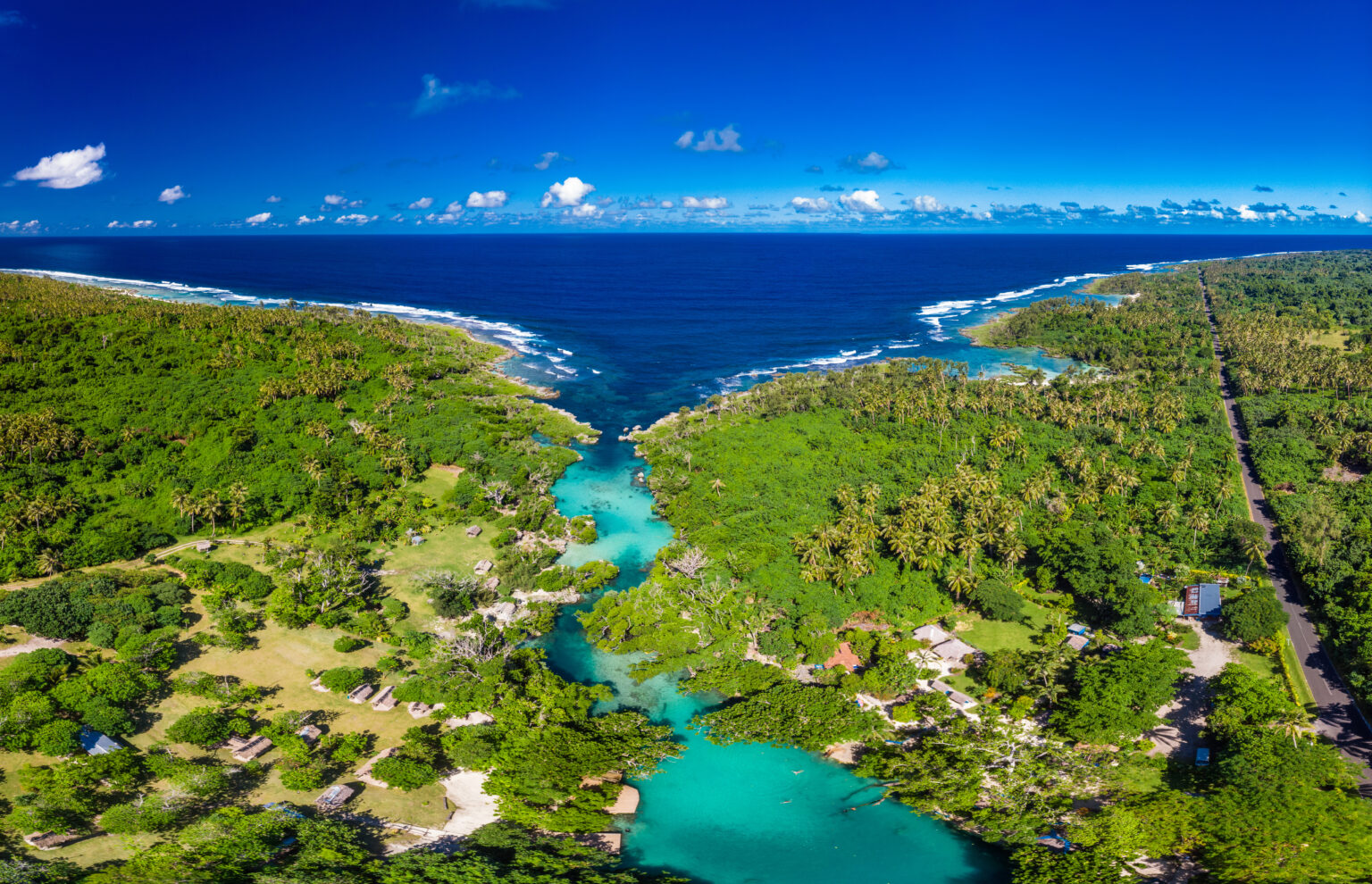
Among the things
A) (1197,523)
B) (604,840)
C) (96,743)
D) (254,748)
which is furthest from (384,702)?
(1197,523)

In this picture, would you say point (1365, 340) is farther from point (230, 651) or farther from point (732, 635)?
point (230, 651)

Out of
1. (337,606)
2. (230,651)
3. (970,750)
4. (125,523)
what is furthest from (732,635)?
(125,523)

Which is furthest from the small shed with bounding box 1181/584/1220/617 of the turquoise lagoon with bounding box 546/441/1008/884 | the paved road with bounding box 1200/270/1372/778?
the turquoise lagoon with bounding box 546/441/1008/884

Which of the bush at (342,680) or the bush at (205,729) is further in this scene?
the bush at (342,680)

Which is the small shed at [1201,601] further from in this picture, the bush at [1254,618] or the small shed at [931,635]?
the small shed at [931,635]

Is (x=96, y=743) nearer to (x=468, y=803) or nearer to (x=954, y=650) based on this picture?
(x=468, y=803)

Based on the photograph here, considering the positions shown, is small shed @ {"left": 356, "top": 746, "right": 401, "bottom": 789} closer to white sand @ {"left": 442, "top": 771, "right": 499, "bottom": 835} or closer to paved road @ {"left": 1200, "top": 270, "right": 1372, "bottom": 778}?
white sand @ {"left": 442, "top": 771, "right": 499, "bottom": 835}

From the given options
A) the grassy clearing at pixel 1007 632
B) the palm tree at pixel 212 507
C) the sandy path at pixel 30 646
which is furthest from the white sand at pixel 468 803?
the palm tree at pixel 212 507
